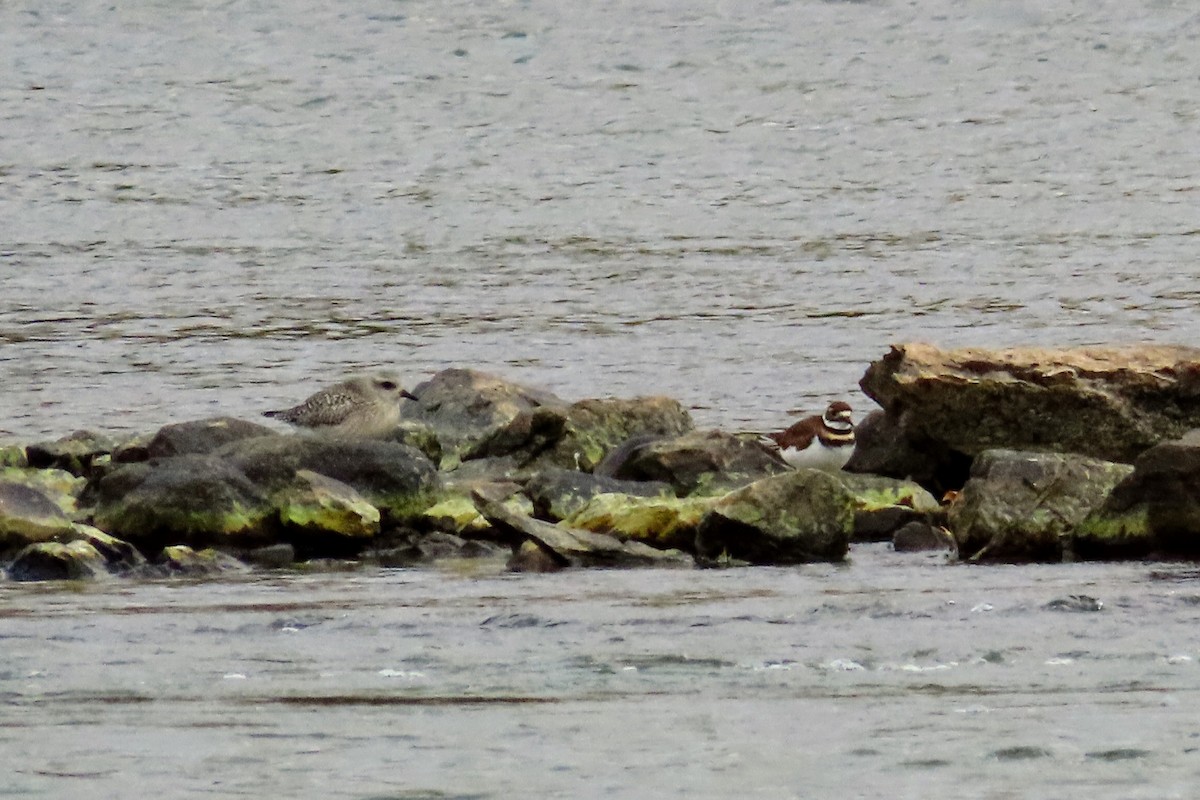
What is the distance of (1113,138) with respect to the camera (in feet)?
114

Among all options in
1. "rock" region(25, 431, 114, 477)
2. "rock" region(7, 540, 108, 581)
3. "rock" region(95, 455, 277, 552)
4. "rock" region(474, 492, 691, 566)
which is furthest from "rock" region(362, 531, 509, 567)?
"rock" region(25, 431, 114, 477)

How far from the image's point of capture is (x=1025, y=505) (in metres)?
10.7

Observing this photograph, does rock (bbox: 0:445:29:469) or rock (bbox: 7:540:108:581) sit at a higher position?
→ rock (bbox: 7:540:108:581)

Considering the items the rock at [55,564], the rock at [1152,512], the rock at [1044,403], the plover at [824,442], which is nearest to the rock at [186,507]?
the rock at [55,564]

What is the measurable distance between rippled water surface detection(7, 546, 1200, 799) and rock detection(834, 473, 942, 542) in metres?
1.35

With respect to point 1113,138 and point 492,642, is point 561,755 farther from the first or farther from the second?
point 1113,138

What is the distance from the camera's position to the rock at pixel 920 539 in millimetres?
11227

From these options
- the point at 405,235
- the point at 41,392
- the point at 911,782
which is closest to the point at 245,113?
the point at 405,235

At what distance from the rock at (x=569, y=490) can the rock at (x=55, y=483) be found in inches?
80.0

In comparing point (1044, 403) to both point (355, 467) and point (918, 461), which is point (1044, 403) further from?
point (355, 467)

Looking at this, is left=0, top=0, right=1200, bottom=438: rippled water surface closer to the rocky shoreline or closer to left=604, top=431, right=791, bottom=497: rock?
the rocky shoreline

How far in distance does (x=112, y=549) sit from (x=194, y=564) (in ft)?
1.15

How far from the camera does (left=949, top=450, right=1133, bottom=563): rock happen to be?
10625 millimetres

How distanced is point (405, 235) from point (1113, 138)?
11360 millimetres
